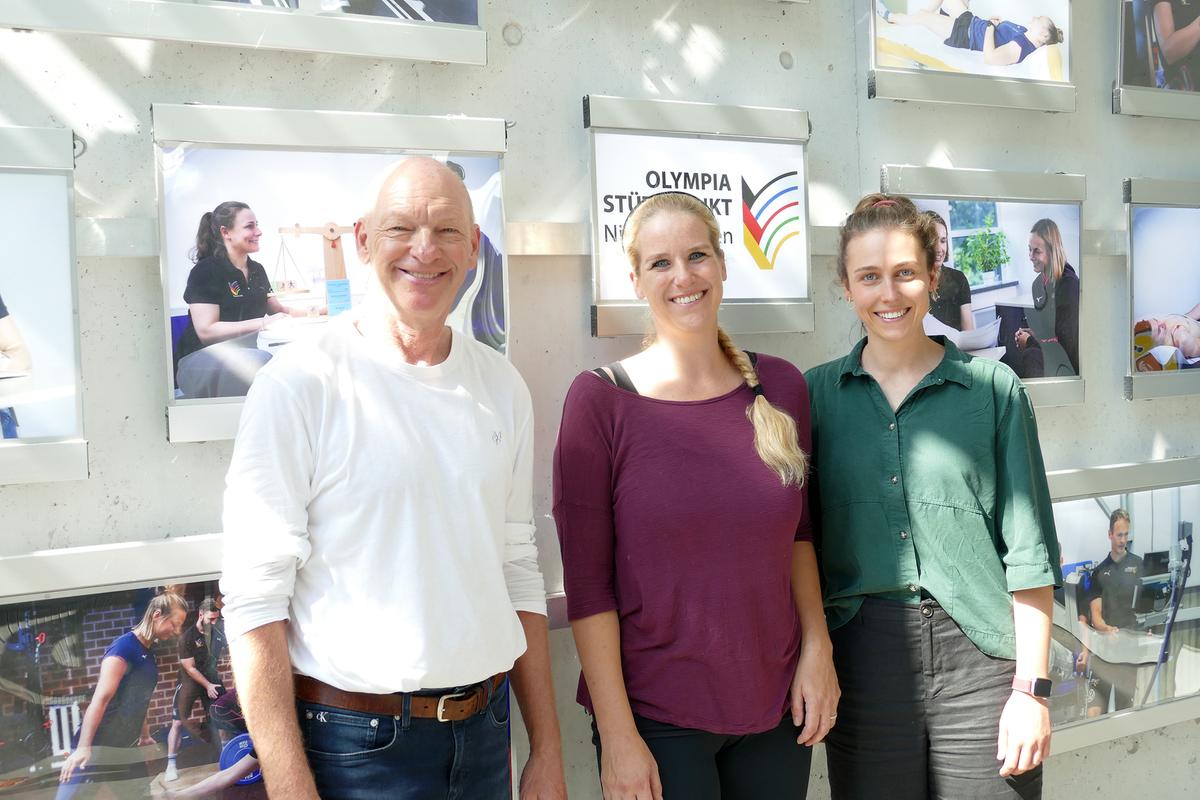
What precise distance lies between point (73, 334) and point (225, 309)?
0.96ft

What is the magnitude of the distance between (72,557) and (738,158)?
72.2 inches

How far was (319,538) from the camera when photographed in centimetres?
163

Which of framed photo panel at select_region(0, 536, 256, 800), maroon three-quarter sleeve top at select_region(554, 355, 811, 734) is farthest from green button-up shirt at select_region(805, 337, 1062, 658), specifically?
framed photo panel at select_region(0, 536, 256, 800)

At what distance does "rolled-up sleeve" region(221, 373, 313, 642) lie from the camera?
61.3 inches

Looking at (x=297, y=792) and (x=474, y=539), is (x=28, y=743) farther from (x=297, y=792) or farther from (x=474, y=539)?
(x=474, y=539)

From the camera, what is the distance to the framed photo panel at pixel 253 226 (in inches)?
78.2

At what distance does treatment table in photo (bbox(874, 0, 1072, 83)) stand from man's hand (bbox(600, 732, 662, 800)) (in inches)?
77.7

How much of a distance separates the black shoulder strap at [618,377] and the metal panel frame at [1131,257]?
205 centimetres

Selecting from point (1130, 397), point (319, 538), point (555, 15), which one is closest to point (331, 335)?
point (319, 538)

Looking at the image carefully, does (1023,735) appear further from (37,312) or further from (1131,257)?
(37,312)

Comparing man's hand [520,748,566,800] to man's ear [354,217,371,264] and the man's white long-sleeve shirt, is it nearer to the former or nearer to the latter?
the man's white long-sleeve shirt

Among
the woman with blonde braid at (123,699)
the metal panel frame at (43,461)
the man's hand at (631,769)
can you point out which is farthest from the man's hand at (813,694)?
the metal panel frame at (43,461)

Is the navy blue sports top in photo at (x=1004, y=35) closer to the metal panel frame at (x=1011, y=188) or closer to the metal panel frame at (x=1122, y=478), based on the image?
the metal panel frame at (x=1011, y=188)

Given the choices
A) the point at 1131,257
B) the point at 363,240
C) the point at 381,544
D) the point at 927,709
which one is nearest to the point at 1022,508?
the point at 927,709
